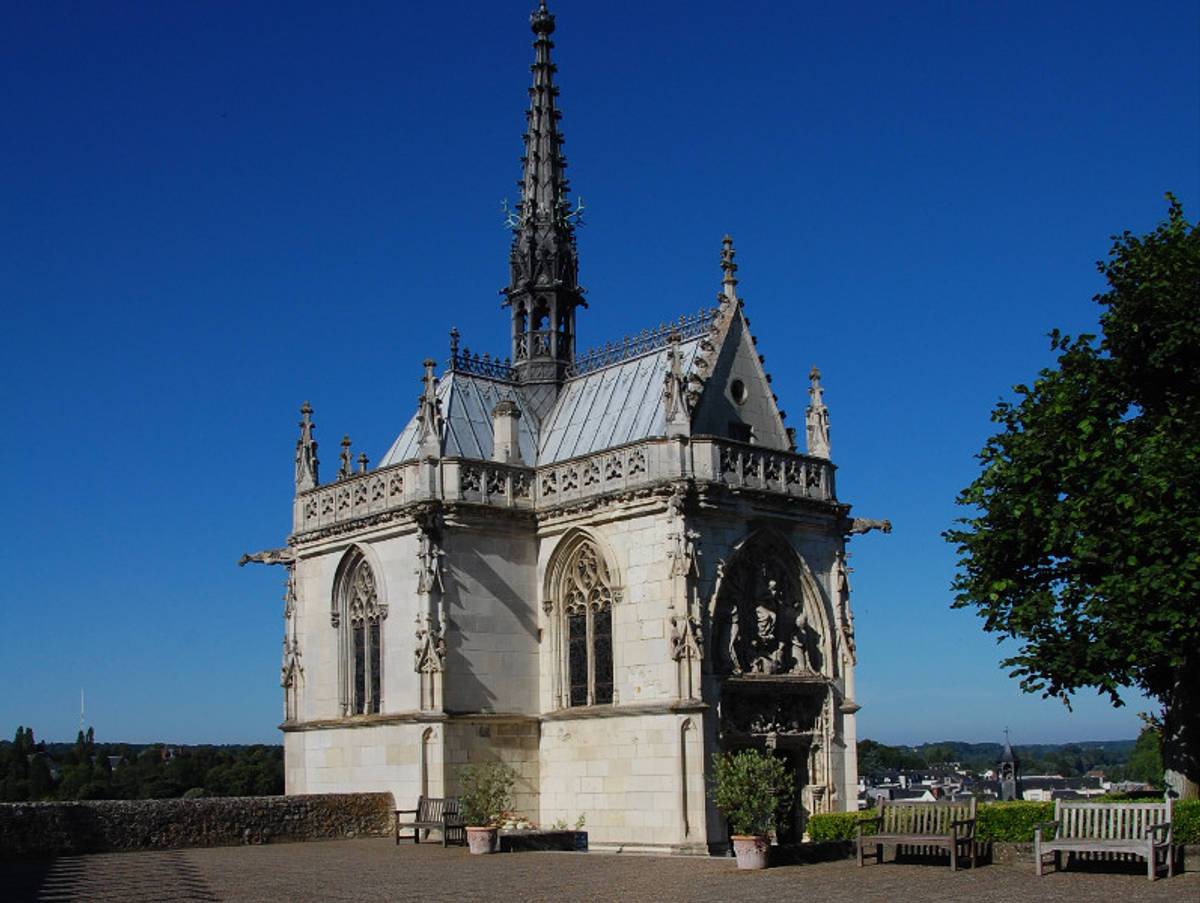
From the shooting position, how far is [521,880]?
2270cm

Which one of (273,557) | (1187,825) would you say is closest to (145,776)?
(273,557)

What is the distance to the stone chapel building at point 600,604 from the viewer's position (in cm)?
3147

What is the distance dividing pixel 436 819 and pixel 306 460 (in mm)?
10722

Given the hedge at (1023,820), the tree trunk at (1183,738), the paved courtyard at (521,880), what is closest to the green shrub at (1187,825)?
the hedge at (1023,820)

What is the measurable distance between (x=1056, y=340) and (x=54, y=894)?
19490mm

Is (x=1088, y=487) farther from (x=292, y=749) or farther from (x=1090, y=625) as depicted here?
(x=292, y=749)

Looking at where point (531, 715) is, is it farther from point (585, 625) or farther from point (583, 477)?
point (583, 477)

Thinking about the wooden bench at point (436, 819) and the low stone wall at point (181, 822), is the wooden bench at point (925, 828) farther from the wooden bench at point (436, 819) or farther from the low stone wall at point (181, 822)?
the low stone wall at point (181, 822)

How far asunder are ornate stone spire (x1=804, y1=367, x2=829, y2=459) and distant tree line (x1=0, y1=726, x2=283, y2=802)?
2138 centimetres

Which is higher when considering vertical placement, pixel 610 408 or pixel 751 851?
pixel 610 408

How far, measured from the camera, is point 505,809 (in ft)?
105

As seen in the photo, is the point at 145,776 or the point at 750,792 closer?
the point at 750,792

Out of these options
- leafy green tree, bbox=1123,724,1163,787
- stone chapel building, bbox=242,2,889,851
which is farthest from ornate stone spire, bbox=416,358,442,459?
leafy green tree, bbox=1123,724,1163,787

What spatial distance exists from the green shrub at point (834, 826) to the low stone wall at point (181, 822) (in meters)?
9.21
